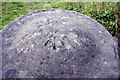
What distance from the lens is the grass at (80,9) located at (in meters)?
4.87

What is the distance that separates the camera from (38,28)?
2.45 meters

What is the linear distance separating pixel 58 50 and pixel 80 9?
3707 mm

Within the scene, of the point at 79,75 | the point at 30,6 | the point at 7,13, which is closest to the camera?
the point at 79,75

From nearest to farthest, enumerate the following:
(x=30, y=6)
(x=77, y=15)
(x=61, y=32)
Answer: (x=61, y=32), (x=77, y=15), (x=30, y=6)

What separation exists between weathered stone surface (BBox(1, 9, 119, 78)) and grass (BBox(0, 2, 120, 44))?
2.02m

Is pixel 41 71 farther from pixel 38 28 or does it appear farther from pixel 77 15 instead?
pixel 77 15

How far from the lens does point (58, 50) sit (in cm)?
220

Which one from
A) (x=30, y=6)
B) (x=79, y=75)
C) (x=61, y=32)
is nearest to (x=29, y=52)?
(x=61, y=32)

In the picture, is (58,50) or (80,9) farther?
(80,9)

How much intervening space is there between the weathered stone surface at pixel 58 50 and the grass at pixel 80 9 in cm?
202

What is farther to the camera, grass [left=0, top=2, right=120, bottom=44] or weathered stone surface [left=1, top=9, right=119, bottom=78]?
grass [left=0, top=2, right=120, bottom=44]

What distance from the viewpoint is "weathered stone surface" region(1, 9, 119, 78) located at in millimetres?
2098

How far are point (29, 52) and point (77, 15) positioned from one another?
3.11 ft

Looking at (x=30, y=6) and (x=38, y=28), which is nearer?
(x=38, y=28)
